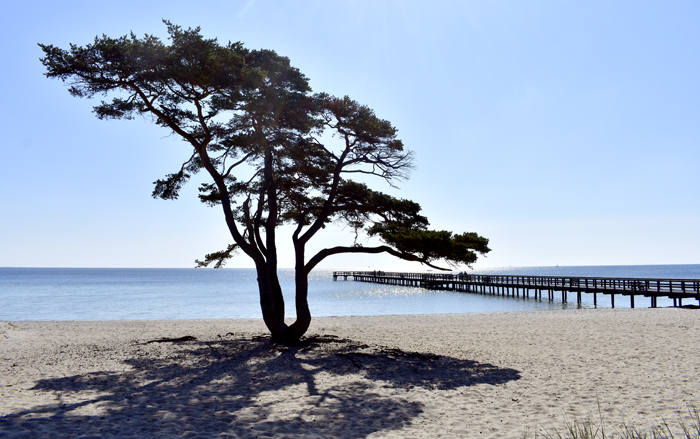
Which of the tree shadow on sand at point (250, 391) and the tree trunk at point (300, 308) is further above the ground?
the tree trunk at point (300, 308)

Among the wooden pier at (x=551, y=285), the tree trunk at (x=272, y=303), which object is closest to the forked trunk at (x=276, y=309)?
the tree trunk at (x=272, y=303)

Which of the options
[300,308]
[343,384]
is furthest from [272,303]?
[343,384]

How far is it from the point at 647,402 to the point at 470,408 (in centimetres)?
278

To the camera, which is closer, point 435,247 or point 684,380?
point 684,380

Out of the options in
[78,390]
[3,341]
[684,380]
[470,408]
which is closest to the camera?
[470,408]

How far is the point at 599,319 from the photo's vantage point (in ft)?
64.7

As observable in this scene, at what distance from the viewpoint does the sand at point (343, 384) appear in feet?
19.9

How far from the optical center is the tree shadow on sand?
5894 mm

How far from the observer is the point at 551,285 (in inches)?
1564

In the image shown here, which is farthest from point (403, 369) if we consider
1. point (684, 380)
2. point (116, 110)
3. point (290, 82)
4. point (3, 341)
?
point (3, 341)

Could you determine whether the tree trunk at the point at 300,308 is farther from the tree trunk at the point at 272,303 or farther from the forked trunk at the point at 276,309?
the tree trunk at the point at 272,303

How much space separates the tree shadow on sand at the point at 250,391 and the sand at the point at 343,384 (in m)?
0.03

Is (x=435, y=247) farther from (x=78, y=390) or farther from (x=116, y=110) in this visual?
(x=116, y=110)

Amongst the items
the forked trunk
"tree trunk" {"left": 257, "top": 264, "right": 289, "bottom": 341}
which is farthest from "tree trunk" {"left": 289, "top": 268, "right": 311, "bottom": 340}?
"tree trunk" {"left": 257, "top": 264, "right": 289, "bottom": 341}
